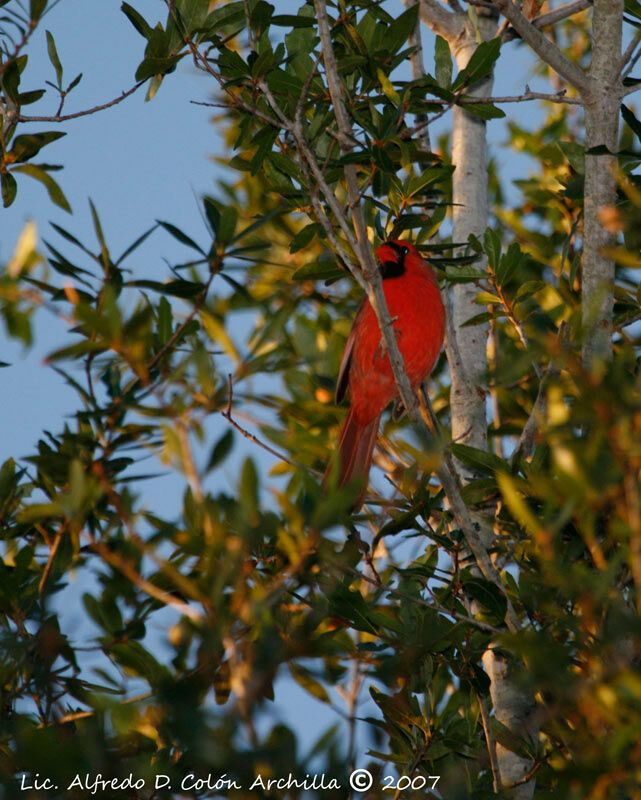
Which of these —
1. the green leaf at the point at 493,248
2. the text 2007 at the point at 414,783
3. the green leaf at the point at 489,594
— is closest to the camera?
the text 2007 at the point at 414,783

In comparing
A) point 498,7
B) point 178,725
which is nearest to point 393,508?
point 498,7

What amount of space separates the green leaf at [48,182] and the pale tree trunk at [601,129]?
1647mm

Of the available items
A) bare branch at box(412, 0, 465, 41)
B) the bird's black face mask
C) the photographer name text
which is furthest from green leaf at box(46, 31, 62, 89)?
bare branch at box(412, 0, 465, 41)

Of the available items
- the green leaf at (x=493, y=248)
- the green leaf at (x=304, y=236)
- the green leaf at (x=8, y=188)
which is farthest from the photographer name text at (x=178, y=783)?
the green leaf at (x=493, y=248)

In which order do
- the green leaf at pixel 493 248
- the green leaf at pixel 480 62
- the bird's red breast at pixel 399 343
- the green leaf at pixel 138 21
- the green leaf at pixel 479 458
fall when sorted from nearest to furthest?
the green leaf at pixel 479 458, the green leaf at pixel 138 21, the green leaf at pixel 480 62, the green leaf at pixel 493 248, the bird's red breast at pixel 399 343

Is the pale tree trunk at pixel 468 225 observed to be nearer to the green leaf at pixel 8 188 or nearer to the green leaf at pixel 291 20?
the green leaf at pixel 291 20

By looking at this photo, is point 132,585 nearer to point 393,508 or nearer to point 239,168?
point 393,508

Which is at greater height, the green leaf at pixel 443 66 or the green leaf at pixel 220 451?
the green leaf at pixel 443 66

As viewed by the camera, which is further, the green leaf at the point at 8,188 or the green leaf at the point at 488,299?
the green leaf at the point at 488,299

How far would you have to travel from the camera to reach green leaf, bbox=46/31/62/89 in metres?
3.00

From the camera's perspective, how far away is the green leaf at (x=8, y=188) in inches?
118

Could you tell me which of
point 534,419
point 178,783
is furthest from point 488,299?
point 178,783

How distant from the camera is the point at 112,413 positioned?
2.08 meters

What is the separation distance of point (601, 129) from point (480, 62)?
1.54 feet
